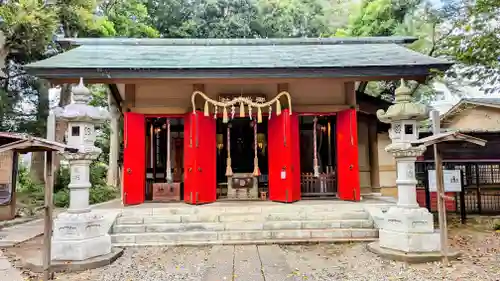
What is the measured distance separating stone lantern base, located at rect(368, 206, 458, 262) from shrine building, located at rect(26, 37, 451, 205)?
2.72m

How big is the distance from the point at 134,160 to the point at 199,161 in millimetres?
1646

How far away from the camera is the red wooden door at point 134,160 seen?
8203mm

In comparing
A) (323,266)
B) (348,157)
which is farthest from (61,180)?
(323,266)

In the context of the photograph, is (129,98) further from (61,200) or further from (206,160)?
(61,200)

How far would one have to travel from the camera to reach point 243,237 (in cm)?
644

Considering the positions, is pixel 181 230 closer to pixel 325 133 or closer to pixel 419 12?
pixel 325 133

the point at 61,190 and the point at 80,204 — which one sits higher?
the point at 80,204

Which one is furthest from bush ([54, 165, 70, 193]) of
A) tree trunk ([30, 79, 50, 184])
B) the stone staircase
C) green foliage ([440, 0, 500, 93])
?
green foliage ([440, 0, 500, 93])

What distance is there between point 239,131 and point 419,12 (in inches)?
340

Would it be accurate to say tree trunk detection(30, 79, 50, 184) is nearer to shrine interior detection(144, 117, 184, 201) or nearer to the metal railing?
shrine interior detection(144, 117, 184, 201)

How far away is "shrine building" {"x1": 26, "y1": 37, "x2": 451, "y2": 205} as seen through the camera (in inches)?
296

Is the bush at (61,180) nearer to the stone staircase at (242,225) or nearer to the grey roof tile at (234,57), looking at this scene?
the grey roof tile at (234,57)

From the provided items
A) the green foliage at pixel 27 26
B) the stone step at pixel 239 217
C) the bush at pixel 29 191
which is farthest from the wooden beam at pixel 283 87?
the bush at pixel 29 191

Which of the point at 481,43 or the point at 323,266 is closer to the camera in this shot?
the point at 323,266
